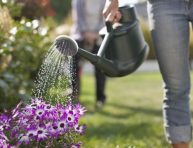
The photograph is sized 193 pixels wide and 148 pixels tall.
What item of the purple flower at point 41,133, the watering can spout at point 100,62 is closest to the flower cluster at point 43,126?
the purple flower at point 41,133

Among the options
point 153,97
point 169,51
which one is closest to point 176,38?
point 169,51

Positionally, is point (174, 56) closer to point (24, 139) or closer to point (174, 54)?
point (174, 54)

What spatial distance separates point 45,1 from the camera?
5492 millimetres

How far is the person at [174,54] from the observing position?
3.20m

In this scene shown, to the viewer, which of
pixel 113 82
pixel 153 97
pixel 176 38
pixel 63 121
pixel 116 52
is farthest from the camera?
pixel 113 82

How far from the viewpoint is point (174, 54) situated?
10.6 ft

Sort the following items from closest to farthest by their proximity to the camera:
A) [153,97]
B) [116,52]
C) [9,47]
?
[116,52], [9,47], [153,97]

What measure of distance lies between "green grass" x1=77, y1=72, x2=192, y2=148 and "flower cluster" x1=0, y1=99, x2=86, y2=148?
1.55 feet

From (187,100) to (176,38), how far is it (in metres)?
0.33

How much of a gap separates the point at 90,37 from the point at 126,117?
2.98 ft

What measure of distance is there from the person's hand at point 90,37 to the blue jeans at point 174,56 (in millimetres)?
3128

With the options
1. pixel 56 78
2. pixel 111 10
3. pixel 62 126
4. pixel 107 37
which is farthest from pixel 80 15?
pixel 62 126

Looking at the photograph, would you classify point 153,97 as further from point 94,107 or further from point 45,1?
point 45,1

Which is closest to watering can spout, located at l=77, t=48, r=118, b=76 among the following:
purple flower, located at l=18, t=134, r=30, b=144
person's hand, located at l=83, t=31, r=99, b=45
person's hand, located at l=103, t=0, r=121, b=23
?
person's hand, located at l=103, t=0, r=121, b=23
